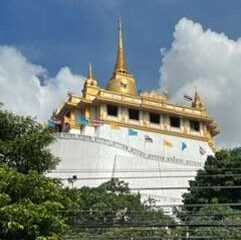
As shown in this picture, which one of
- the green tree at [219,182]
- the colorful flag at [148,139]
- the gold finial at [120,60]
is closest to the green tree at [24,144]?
the green tree at [219,182]

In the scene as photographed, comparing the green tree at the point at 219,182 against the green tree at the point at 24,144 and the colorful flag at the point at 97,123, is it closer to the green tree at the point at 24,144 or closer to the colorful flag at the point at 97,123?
the colorful flag at the point at 97,123

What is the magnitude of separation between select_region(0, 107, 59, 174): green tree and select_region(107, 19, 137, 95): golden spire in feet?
126

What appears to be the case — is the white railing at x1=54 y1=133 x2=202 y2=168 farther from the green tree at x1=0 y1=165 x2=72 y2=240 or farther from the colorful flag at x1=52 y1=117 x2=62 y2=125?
the green tree at x1=0 y1=165 x2=72 y2=240

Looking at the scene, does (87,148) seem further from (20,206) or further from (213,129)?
(20,206)

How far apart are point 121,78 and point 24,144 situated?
43134 mm

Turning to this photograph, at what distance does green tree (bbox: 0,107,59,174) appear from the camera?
53.0 feet

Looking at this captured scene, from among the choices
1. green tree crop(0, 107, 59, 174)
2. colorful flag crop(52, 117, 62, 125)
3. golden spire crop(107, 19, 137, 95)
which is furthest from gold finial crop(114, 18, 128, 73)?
green tree crop(0, 107, 59, 174)

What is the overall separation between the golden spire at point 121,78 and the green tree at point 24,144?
126 ft

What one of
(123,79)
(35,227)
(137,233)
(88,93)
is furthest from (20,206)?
(123,79)

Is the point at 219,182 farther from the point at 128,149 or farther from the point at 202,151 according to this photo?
the point at 202,151

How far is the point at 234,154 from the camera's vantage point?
124ft

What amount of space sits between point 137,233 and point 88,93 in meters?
28.3

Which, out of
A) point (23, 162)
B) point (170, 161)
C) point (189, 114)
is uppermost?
point (189, 114)

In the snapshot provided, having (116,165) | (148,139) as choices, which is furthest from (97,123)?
(116,165)
